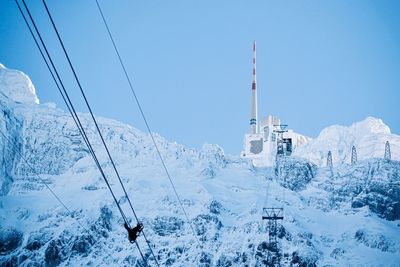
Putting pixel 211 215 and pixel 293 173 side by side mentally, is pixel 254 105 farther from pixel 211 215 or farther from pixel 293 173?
pixel 211 215

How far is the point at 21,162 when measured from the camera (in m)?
200

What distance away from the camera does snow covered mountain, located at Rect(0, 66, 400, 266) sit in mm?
155750

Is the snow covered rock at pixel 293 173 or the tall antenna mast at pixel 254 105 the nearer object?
the tall antenna mast at pixel 254 105

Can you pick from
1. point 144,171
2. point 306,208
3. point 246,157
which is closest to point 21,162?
point 144,171

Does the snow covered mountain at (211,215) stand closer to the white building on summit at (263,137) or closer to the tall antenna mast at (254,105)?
the white building on summit at (263,137)

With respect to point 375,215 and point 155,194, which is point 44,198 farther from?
point 375,215

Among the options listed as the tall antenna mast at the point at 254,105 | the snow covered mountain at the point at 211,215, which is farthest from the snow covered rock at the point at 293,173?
the tall antenna mast at the point at 254,105

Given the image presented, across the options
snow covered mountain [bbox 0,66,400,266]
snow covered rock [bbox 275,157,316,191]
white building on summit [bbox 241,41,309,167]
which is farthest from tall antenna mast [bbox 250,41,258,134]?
snow covered rock [bbox 275,157,316,191]

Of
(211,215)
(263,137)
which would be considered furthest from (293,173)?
(211,215)

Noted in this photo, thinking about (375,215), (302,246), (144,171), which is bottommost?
(302,246)

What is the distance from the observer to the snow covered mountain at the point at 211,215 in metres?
156

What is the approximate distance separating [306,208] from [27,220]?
3327 inches

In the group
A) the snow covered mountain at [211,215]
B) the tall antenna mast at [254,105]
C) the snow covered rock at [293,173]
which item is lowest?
the snow covered mountain at [211,215]

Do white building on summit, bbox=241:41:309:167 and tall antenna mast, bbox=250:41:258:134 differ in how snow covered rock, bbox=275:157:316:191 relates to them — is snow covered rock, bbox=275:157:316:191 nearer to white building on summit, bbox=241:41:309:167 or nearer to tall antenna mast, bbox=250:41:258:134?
white building on summit, bbox=241:41:309:167
